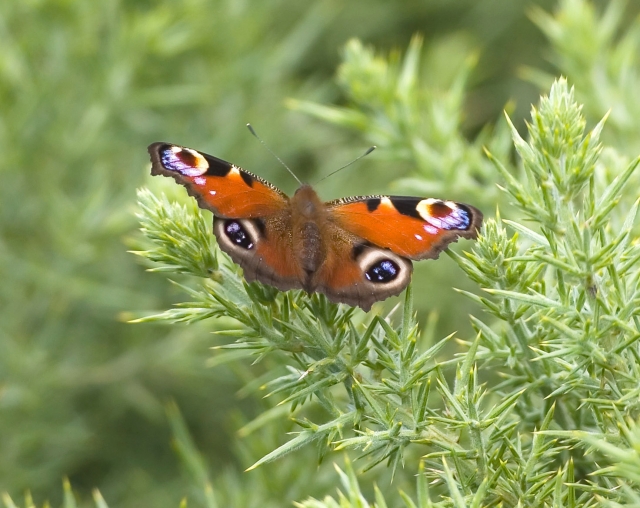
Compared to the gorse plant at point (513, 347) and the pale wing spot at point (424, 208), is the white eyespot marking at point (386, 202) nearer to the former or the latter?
the pale wing spot at point (424, 208)

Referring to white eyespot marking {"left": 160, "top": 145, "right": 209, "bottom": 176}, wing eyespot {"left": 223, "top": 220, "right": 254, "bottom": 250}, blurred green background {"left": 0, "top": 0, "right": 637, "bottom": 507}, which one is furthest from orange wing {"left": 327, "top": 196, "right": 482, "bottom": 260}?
blurred green background {"left": 0, "top": 0, "right": 637, "bottom": 507}

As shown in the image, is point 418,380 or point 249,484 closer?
point 418,380

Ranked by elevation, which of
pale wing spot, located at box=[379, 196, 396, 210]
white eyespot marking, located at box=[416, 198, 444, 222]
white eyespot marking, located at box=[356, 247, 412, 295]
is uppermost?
pale wing spot, located at box=[379, 196, 396, 210]

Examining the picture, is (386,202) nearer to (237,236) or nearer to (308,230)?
(308,230)

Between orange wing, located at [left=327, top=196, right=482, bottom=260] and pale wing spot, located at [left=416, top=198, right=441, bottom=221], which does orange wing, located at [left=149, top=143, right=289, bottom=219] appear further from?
pale wing spot, located at [left=416, top=198, right=441, bottom=221]

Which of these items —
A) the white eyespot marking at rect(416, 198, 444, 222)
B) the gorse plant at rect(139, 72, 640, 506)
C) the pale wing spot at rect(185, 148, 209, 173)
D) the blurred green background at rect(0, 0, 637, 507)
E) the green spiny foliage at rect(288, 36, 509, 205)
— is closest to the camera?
the gorse plant at rect(139, 72, 640, 506)

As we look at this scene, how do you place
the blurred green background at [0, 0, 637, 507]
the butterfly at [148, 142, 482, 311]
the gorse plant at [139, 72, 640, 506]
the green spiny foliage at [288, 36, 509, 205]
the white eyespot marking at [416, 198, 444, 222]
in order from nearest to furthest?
the gorse plant at [139, 72, 640, 506] < the butterfly at [148, 142, 482, 311] < the white eyespot marking at [416, 198, 444, 222] < the green spiny foliage at [288, 36, 509, 205] < the blurred green background at [0, 0, 637, 507]

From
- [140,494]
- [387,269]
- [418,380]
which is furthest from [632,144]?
[140,494]

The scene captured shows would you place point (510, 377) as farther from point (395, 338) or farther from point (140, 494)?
point (140, 494)
